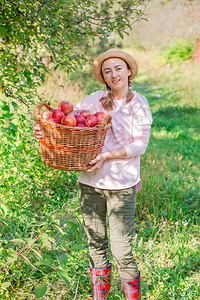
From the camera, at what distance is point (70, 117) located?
6.21 feet

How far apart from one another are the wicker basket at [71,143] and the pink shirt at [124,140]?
0.52ft

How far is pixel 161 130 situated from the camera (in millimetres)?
6789

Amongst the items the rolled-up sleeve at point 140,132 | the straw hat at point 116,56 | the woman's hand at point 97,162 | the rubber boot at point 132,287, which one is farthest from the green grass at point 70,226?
the straw hat at point 116,56

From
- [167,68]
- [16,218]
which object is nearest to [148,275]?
[16,218]

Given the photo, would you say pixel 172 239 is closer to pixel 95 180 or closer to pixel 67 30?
pixel 95 180

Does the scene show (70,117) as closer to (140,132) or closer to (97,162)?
(97,162)

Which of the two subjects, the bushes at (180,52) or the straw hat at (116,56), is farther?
the bushes at (180,52)

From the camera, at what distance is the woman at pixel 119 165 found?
2068 mm

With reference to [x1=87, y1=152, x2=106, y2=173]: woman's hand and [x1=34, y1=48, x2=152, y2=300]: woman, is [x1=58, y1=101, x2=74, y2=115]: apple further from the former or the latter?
[x1=87, y1=152, x2=106, y2=173]: woman's hand

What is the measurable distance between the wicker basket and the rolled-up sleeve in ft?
0.63

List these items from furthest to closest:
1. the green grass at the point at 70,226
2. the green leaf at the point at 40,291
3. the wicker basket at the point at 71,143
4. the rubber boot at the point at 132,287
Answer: the rubber boot at the point at 132,287 → the green grass at the point at 70,226 → the wicker basket at the point at 71,143 → the green leaf at the point at 40,291

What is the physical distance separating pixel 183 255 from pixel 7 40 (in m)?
2.41

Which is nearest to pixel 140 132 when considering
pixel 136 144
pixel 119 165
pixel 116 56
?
pixel 136 144

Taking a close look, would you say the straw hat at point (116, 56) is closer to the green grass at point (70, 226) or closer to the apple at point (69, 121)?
the apple at point (69, 121)
